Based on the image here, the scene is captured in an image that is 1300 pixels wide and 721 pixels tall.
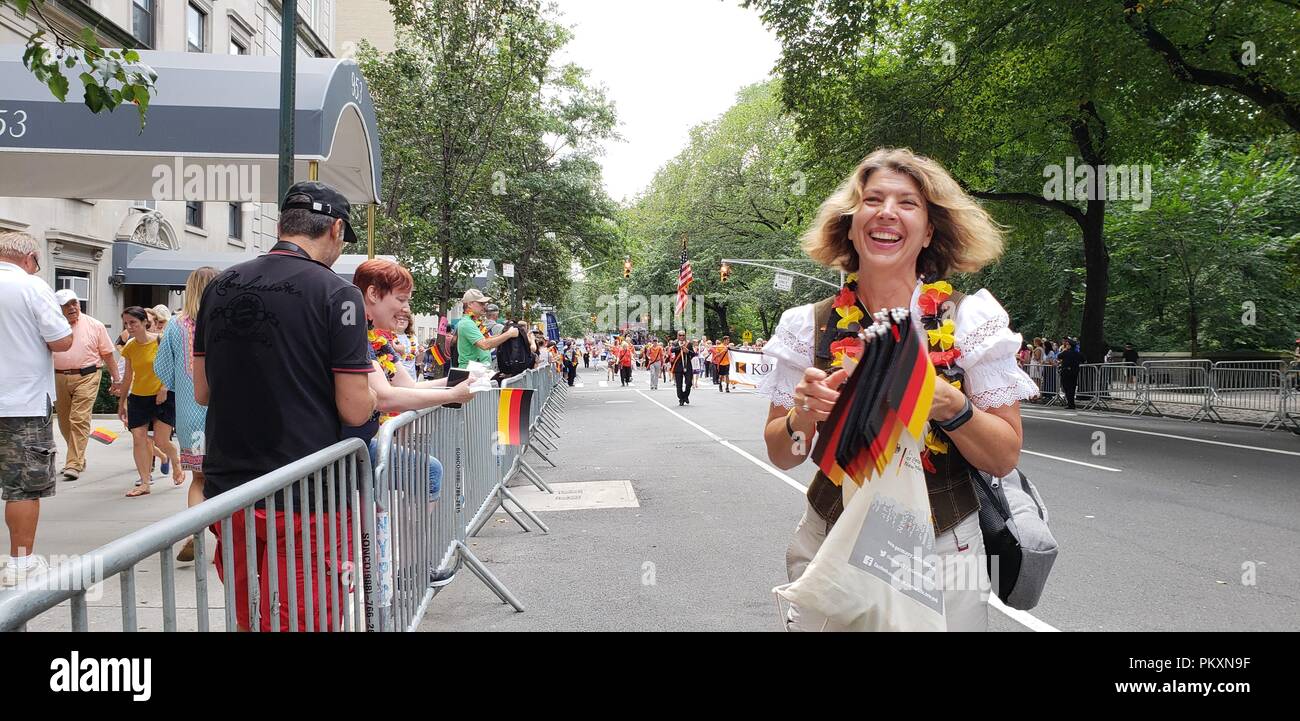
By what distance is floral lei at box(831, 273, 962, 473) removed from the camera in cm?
233

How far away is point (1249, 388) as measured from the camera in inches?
763

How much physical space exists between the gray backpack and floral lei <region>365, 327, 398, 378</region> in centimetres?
384

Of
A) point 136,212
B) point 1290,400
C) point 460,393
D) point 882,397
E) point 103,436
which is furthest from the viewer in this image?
point 136,212

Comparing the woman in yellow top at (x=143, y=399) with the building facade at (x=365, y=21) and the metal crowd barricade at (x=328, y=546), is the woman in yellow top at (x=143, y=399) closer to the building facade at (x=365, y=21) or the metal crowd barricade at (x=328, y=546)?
the metal crowd barricade at (x=328, y=546)

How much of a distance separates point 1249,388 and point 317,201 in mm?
21029

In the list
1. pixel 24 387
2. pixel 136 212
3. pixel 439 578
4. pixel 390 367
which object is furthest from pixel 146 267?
pixel 439 578

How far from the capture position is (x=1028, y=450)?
13805 mm

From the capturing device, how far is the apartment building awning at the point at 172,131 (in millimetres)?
7922

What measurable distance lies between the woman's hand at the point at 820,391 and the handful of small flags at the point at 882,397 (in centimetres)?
3

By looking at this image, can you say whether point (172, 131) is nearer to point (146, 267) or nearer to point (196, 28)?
point (146, 267)

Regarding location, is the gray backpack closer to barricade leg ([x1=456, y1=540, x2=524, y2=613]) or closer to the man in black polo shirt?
the man in black polo shirt

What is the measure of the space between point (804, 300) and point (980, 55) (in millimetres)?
37260
